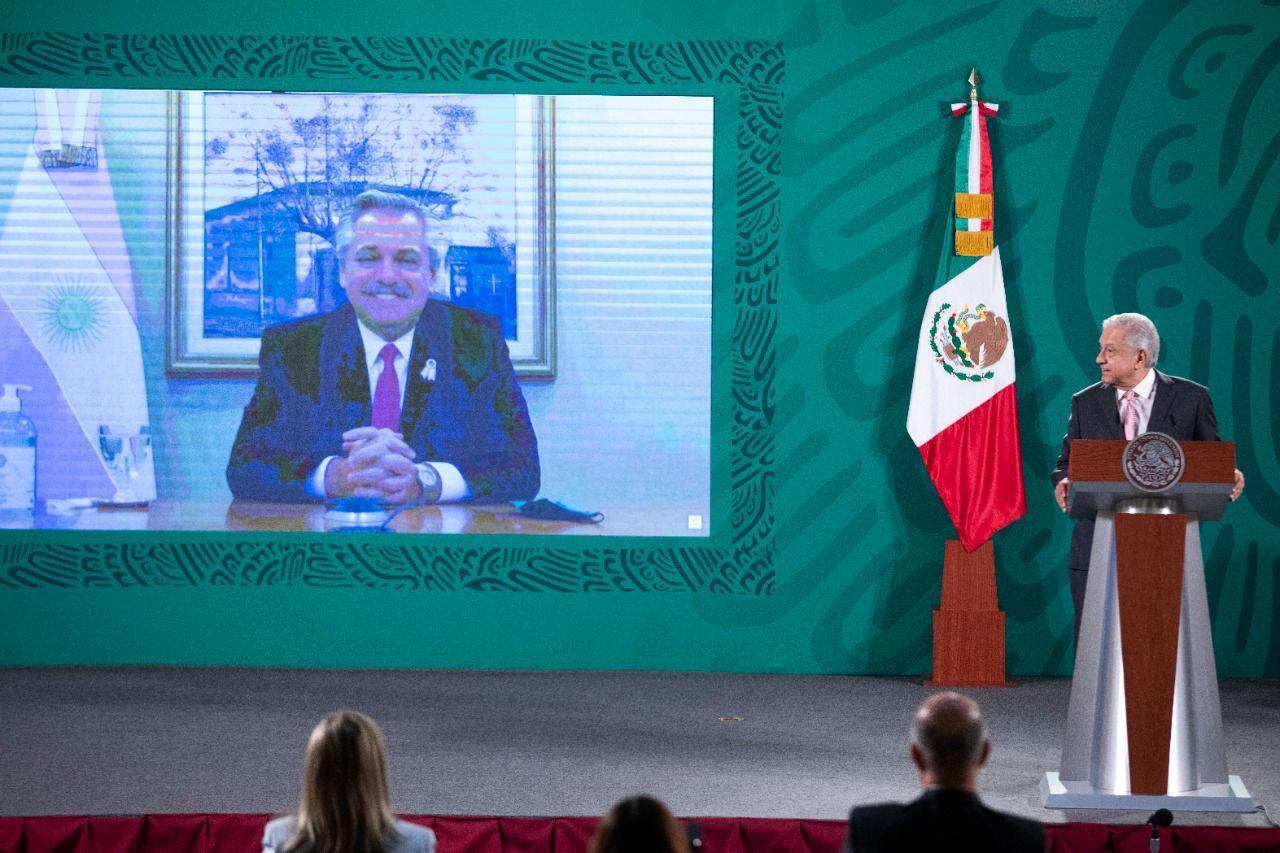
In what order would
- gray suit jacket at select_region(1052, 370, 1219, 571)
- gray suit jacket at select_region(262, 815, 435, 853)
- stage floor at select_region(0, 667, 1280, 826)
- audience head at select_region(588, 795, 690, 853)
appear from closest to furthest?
audience head at select_region(588, 795, 690, 853), gray suit jacket at select_region(262, 815, 435, 853), stage floor at select_region(0, 667, 1280, 826), gray suit jacket at select_region(1052, 370, 1219, 571)

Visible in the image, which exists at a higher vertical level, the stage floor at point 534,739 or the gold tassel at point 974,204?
the gold tassel at point 974,204

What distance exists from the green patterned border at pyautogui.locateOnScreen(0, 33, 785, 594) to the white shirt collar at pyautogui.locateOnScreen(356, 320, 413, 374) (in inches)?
31.6

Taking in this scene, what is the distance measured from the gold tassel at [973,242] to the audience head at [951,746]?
442cm

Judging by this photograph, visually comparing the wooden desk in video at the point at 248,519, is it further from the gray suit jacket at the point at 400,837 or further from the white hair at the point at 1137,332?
the gray suit jacket at the point at 400,837

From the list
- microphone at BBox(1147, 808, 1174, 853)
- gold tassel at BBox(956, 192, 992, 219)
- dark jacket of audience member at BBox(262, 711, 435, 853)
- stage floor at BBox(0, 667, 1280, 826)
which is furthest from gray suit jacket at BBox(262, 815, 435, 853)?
gold tassel at BBox(956, 192, 992, 219)

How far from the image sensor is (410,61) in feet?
22.1

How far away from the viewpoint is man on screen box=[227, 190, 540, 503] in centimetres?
677

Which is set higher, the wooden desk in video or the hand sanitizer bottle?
the hand sanitizer bottle

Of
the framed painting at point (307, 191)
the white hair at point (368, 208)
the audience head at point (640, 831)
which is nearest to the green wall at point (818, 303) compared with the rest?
the framed painting at point (307, 191)

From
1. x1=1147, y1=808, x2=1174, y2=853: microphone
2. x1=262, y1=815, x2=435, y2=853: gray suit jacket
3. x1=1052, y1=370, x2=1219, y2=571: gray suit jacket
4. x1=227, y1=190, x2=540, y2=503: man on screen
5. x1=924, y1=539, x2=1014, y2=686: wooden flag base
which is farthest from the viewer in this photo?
x1=227, y1=190, x2=540, y2=503: man on screen

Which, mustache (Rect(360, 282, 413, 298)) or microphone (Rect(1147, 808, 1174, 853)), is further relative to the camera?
mustache (Rect(360, 282, 413, 298))

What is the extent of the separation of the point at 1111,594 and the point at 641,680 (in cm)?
275

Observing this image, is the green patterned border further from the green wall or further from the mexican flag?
the mexican flag

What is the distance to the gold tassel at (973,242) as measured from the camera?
21.3ft
